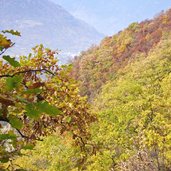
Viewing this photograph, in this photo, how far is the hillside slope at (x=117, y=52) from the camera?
7931cm

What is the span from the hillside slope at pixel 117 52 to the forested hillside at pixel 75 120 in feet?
41.4

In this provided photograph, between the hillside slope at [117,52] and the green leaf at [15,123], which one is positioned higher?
the hillside slope at [117,52]

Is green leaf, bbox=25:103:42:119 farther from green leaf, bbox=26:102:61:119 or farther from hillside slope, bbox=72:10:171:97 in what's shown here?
hillside slope, bbox=72:10:171:97

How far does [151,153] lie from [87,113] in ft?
40.2

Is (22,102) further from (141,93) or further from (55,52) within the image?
(141,93)

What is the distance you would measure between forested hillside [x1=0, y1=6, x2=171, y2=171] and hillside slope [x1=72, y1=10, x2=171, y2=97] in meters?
12.6

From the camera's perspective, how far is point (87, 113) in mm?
6207

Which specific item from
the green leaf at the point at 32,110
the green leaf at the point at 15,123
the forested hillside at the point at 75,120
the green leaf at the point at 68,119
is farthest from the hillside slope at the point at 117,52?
the green leaf at the point at 32,110

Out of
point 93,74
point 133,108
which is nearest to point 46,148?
point 133,108

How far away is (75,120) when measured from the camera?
232 inches

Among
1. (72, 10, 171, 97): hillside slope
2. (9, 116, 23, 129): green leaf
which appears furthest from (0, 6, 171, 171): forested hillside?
(72, 10, 171, 97): hillside slope

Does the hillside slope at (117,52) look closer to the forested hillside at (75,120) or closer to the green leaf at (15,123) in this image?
the forested hillside at (75,120)

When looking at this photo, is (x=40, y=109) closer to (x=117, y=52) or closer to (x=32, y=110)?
(x=32, y=110)

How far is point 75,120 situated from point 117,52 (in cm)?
8200
